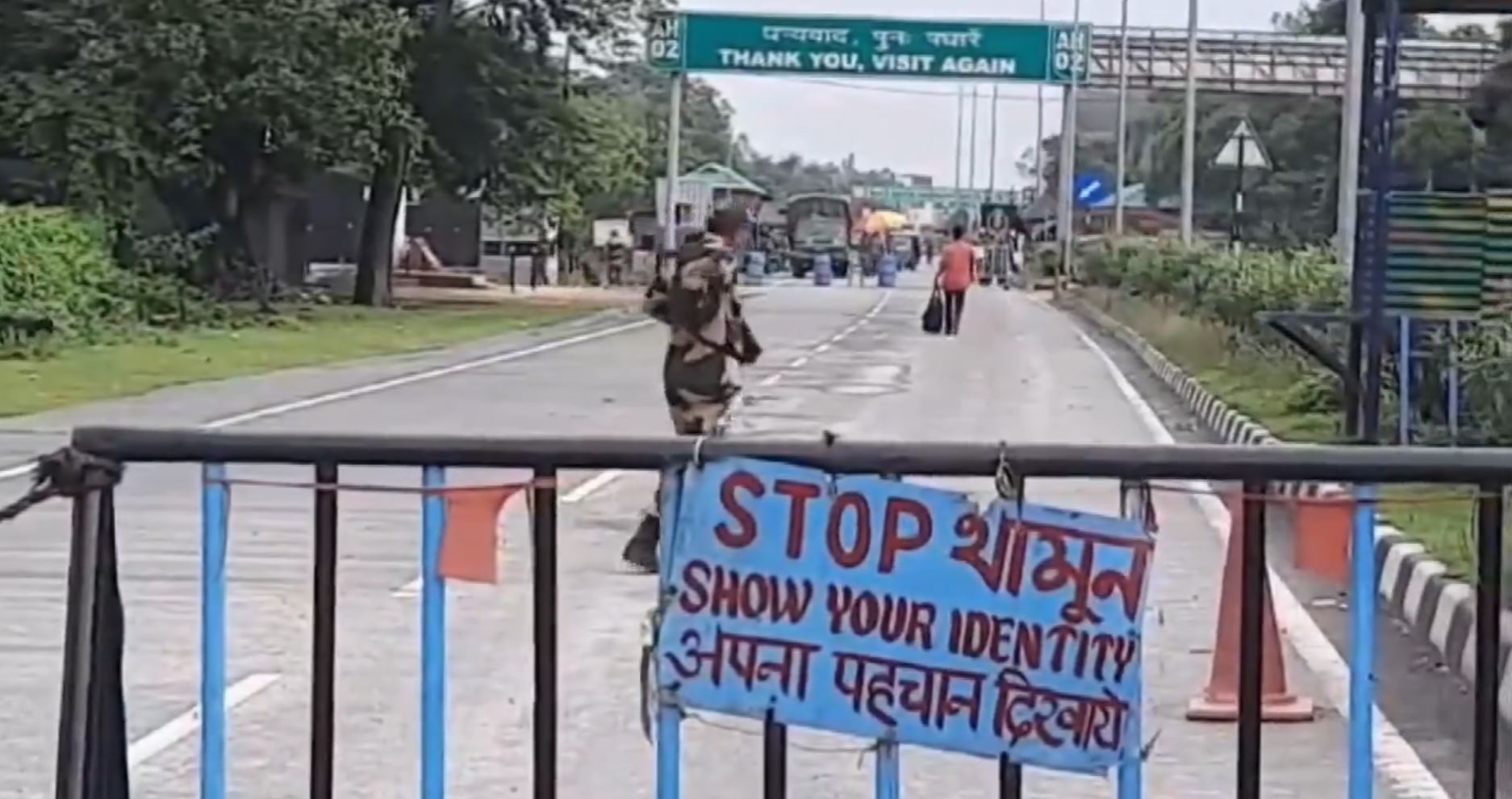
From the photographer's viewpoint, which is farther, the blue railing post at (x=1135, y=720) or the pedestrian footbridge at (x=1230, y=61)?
the pedestrian footbridge at (x=1230, y=61)

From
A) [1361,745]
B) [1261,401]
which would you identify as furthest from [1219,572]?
[1261,401]

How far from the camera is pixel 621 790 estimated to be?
25.3 ft

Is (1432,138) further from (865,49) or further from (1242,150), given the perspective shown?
(1242,150)

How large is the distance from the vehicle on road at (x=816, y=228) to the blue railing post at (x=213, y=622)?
8650 centimetres

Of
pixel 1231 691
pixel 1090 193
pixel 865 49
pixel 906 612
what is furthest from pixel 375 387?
pixel 1090 193

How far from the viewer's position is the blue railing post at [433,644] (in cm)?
530

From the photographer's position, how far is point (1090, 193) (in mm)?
82062

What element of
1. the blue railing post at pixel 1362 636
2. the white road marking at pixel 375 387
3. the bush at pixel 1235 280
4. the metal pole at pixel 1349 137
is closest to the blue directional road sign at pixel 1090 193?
the bush at pixel 1235 280

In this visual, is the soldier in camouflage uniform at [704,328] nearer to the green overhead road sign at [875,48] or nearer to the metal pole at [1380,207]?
the metal pole at [1380,207]

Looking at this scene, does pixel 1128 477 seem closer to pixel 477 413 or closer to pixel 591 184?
pixel 477 413

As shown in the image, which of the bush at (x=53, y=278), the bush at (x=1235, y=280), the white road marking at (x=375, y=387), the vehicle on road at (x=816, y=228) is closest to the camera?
the white road marking at (x=375, y=387)

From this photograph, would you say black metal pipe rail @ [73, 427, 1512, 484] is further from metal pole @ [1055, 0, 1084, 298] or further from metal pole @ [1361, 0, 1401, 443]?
metal pole @ [1055, 0, 1084, 298]

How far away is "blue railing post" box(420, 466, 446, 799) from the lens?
5.30 metres

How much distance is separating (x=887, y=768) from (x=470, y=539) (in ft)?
3.08
